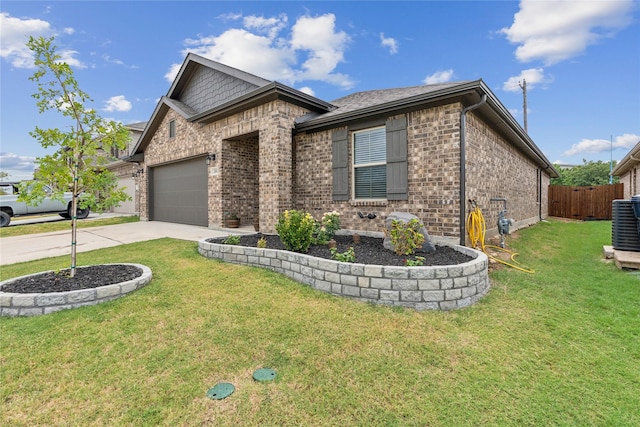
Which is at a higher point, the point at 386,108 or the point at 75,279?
the point at 386,108

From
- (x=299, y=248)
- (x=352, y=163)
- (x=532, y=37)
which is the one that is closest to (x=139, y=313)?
(x=299, y=248)

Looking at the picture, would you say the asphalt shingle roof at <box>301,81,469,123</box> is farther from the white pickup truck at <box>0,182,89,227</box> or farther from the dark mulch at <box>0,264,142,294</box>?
the white pickup truck at <box>0,182,89,227</box>

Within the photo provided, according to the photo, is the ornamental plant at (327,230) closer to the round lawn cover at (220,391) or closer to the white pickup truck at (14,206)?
the round lawn cover at (220,391)

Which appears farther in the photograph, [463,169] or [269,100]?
[269,100]

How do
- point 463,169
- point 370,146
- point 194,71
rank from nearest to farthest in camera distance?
point 463,169, point 370,146, point 194,71

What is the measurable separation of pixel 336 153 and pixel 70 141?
4.75 meters

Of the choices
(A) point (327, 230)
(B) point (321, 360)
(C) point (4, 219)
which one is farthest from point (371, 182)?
(C) point (4, 219)

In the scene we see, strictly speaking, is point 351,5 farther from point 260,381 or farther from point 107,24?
point 260,381

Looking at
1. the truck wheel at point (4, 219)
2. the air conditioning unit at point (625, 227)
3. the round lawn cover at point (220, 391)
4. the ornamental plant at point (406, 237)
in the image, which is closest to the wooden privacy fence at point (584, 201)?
the air conditioning unit at point (625, 227)

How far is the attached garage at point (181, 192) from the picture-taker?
9.70m

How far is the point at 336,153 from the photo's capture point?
6.73m

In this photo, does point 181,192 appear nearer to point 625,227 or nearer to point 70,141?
point 70,141

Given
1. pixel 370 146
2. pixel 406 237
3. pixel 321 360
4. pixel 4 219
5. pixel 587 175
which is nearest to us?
pixel 321 360

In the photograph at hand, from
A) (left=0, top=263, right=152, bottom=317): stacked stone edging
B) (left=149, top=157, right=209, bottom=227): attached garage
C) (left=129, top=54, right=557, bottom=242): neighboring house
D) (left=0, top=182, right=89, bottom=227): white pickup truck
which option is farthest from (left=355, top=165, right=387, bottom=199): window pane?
(left=0, top=182, right=89, bottom=227): white pickup truck
